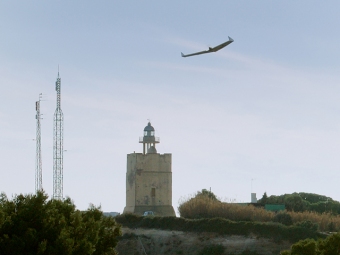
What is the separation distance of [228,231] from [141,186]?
22.8 metres

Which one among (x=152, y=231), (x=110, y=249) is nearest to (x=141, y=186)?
(x=152, y=231)

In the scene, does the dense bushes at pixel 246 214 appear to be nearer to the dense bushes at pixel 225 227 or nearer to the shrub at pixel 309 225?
the shrub at pixel 309 225

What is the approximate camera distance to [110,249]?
30.8 m

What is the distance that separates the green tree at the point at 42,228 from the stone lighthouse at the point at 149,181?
138 feet

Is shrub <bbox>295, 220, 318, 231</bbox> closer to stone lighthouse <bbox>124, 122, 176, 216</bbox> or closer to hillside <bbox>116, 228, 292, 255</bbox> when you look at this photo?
hillside <bbox>116, 228, 292, 255</bbox>

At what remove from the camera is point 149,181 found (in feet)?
237

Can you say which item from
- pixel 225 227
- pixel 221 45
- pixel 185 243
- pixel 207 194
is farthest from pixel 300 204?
pixel 221 45

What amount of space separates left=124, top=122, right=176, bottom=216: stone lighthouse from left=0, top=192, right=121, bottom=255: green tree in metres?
42.1

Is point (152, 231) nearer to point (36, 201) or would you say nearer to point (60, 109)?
point (60, 109)

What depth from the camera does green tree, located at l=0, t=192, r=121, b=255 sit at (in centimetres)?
2564

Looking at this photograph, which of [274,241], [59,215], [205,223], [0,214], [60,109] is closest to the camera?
[0,214]

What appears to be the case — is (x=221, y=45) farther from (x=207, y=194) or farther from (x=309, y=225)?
(x=207, y=194)

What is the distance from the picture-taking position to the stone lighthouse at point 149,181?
71688 millimetres

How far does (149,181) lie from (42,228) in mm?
45685
